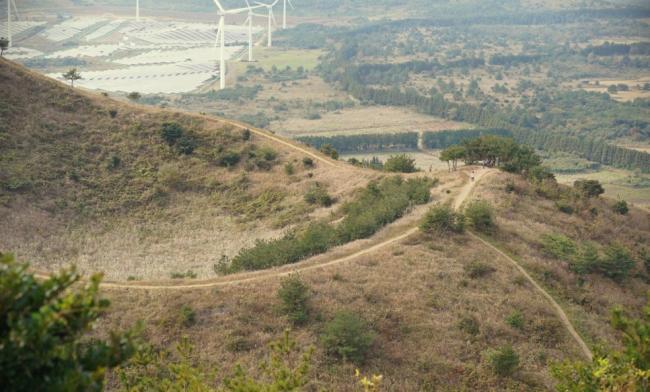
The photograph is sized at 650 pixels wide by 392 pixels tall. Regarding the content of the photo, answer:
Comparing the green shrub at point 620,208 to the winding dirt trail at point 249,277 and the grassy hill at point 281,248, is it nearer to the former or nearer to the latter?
the grassy hill at point 281,248

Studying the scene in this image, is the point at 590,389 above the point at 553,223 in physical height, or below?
above

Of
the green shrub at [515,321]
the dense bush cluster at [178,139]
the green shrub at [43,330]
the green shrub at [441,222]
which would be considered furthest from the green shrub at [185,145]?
the green shrub at [43,330]

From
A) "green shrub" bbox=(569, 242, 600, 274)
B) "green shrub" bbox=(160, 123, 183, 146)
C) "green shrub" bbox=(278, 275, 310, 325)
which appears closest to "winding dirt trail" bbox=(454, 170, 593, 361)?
"green shrub" bbox=(569, 242, 600, 274)

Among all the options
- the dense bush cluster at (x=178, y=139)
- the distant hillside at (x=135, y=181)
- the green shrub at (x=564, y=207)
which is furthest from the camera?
the dense bush cluster at (x=178, y=139)

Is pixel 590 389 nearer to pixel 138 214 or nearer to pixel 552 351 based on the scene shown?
pixel 552 351

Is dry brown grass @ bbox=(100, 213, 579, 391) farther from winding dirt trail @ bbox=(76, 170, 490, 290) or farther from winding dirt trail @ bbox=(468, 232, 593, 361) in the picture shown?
winding dirt trail @ bbox=(76, 170, 490, 290)

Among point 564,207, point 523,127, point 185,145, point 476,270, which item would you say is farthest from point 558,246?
point 523,127

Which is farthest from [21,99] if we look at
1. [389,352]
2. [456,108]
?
[456,108]
